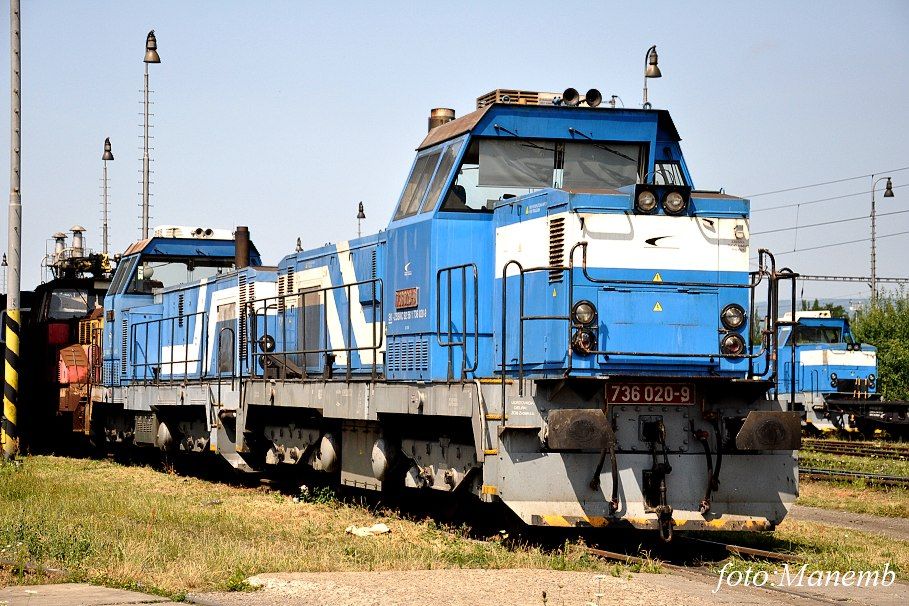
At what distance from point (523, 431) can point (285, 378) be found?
208 inches

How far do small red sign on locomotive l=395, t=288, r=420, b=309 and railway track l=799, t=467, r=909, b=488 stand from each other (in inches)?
325

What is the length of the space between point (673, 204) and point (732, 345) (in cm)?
125

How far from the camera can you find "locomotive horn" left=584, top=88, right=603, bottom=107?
10859 millimetres

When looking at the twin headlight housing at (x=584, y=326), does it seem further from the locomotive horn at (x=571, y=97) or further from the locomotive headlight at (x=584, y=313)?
the locomotive horn at (x=571, y=97)

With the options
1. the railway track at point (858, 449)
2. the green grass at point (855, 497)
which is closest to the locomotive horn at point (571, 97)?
the green grass at point (855, 497)

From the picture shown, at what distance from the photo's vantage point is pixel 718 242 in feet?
32.0

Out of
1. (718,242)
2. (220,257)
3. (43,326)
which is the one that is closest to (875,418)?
(220,257)

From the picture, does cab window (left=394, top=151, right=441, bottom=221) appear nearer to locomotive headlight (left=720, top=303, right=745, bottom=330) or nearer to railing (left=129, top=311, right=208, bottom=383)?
locomotive headlight (left=720, top=303, right=745, bottom=330)

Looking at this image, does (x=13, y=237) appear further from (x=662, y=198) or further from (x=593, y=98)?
(x=662, y=198)

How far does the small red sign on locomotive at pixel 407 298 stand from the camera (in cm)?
1107

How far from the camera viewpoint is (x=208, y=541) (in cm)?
977

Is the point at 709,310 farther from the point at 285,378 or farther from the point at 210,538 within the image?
the point at 285,378

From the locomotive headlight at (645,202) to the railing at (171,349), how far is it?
8392 mm

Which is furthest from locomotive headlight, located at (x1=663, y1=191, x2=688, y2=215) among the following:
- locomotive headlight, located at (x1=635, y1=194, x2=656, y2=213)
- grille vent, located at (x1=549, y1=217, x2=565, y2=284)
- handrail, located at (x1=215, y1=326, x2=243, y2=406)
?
handrail, located at (x1=215, y1=326, x2=243, y2=406)
